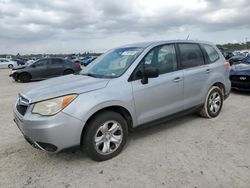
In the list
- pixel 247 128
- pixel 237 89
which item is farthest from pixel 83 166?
pixel 237 89

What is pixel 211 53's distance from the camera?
543 cm

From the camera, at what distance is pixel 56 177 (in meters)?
3.27

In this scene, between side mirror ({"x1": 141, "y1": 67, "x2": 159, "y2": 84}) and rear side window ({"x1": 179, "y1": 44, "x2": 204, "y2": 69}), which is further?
rear side window ({"x1": 179, "y1": 44, "x2": 204, "y2": 69})

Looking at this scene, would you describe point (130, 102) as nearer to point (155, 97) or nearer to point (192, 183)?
point (155, 97)

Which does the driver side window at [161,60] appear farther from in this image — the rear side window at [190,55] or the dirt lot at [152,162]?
the dirt lot at [152,162]

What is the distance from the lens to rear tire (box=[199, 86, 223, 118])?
530 cm

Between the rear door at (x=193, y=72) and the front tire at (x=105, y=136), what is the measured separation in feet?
5.23

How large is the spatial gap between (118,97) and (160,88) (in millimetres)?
885

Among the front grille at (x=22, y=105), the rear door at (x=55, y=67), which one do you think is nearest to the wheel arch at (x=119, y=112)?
the front grille at (x=22, y=105)

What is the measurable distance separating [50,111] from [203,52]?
3457mm

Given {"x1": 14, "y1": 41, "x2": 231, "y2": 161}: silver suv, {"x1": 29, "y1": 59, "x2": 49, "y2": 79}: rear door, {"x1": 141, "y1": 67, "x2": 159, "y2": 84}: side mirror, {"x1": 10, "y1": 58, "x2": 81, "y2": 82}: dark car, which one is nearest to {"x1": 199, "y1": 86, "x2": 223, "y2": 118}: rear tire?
{"x1": 14, "y1": 41, "x2": 231, "y2": 161}: silver suv

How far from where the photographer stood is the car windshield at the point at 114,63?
4084mm

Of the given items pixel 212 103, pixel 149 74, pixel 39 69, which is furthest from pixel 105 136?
pixel 39 69

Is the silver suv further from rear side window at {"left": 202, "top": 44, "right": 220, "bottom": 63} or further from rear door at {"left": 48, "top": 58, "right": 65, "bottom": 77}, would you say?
rear door at {"left": 48, "top": 58, "right": 65, "bottom": 77}
